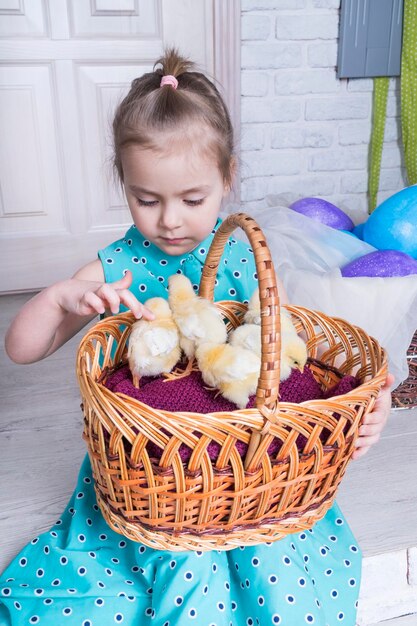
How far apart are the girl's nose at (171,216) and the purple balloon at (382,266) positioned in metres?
0.51

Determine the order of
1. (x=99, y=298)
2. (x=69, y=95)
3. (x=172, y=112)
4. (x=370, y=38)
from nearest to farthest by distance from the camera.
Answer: (x=99, y=298) → (x=172, y=112) → (x=69, y=95) → (x=370, y=38)

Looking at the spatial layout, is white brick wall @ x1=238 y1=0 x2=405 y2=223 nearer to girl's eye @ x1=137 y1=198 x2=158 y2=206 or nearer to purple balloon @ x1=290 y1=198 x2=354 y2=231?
purple balloon @ x1=290 y1=198 x2=354 y2=231

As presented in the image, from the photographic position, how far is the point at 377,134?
2160 millimetres

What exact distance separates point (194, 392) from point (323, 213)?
953 millimetres

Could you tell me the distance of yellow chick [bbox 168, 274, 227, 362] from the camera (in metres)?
0.73

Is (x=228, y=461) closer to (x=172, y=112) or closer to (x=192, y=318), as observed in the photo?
(x=192, y=318)

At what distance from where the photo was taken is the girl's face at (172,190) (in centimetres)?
80

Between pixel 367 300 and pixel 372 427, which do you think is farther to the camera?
pixel 367 300

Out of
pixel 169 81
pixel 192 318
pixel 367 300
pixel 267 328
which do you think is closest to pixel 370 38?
pixel 367 300

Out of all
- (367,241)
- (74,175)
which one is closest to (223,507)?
(367,241)

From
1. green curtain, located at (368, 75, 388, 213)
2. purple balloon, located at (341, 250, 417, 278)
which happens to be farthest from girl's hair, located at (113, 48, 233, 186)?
green curtain, located at (368, 75, 388, 213)

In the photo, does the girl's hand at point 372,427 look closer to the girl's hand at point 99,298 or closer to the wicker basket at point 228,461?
the wicker basket at point 228,461

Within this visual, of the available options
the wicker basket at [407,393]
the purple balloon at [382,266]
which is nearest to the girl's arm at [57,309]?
the purple balloon at [382,266]

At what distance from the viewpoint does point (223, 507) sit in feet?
2.02
